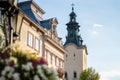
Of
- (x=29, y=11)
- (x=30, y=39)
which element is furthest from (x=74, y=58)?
(x=30, y=39)

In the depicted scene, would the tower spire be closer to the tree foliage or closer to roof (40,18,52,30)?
the tree foliage

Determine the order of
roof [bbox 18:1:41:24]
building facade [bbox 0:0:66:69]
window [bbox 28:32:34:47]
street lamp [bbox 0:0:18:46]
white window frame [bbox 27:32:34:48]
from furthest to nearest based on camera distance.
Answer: roof [bbox 18:1:41:24]
window [bbox 28:32:34:47]
white window frame [bbox 27:32:34:48]
building facade [bbox 0:0:66:69]
street lamp [bbox 0:0:18:46]

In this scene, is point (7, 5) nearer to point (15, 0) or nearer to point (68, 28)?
point (15, 0)

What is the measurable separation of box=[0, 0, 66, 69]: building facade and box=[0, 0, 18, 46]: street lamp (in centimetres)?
2721

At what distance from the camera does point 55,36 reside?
47.6 metres

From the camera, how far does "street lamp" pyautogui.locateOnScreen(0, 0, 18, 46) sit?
26.7 ft

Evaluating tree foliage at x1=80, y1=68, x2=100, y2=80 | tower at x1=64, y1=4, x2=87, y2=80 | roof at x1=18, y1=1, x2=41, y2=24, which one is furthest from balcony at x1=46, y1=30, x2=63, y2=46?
tower at x1=64, y1=4, x2=87, y2=80

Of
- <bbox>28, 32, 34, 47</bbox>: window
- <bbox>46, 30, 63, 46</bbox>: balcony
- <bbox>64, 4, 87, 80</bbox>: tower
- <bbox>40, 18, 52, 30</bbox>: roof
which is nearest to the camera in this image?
<bbox>28, 32, 34, 47</bbox>: window

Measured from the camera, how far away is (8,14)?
8.25 meters

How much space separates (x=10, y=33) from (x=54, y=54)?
3940 cm

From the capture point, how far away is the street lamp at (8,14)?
320 inches

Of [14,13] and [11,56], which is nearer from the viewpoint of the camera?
[11,56]

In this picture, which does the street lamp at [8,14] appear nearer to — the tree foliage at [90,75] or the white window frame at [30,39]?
the white window frame at [30,39]

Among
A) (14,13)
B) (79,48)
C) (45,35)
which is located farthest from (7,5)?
(79,48)
